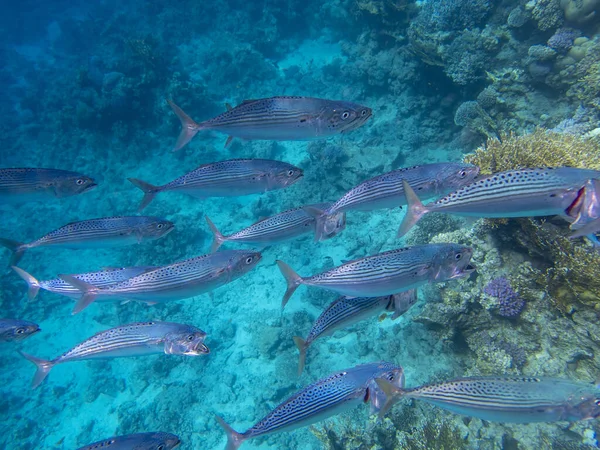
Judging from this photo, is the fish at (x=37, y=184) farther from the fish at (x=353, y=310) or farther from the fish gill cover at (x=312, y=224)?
the fish at (x=353, y=310)

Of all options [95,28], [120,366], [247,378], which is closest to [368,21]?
[247,378]

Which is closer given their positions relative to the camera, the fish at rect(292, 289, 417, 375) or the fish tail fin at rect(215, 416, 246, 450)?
the fish tail fin at rect(215, 416, 246, 450)

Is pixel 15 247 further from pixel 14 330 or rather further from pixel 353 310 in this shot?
pixel 353 310

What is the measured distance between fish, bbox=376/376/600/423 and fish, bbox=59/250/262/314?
233 cm

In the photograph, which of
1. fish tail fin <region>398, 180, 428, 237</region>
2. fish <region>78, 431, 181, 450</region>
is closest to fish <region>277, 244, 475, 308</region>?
fish tail fin <region>398, 180, 428, 237</region>

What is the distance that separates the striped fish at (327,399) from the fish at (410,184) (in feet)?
6.19

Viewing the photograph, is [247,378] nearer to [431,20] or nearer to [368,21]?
[431,20]

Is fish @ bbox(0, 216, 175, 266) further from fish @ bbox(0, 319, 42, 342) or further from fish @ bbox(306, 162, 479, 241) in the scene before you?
fish @ bbox(306, 162, 479, 241)

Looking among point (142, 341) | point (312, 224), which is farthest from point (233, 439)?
point (312, 224)

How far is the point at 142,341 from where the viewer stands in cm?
450

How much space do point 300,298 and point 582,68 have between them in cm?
853

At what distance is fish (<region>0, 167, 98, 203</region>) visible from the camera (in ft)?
18.2

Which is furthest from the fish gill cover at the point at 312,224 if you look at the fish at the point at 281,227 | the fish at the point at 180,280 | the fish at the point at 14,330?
the fish at the point at 14,330

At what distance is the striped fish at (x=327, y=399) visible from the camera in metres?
3.39
